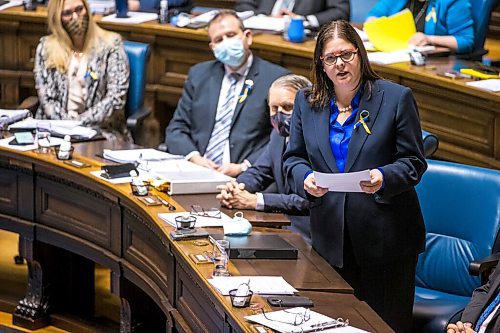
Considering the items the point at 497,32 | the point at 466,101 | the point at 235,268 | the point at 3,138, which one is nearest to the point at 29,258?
the point at 3,138

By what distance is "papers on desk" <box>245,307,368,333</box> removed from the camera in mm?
2949

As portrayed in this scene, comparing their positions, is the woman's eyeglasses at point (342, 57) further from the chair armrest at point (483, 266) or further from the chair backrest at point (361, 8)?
the chair backrest at point (361, 8)

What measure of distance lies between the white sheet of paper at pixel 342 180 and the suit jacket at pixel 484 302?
1.58 feet

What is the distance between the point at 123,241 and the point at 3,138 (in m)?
1.04

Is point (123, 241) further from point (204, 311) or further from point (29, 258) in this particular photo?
point (204, 311)

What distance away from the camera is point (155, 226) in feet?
13.3

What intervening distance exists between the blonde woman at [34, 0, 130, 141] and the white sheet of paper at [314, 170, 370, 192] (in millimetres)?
2407

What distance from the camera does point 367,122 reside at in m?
3.57

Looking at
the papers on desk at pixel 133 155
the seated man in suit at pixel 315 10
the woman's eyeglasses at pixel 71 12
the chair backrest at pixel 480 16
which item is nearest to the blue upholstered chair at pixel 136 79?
the woman's eyeglasses at pixel 71 12

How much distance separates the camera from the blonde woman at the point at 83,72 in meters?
5.71

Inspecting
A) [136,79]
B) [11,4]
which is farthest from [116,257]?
[11,4]

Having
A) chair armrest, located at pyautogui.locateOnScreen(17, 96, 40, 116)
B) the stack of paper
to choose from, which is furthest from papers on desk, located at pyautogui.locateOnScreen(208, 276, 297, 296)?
the stack of paper

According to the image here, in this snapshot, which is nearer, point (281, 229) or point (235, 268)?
point (235, 268)

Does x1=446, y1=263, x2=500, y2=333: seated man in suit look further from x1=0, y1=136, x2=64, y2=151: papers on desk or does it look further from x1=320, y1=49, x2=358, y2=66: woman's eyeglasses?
x1=0, y1=136, x2=64, y2=151: papers on desk
